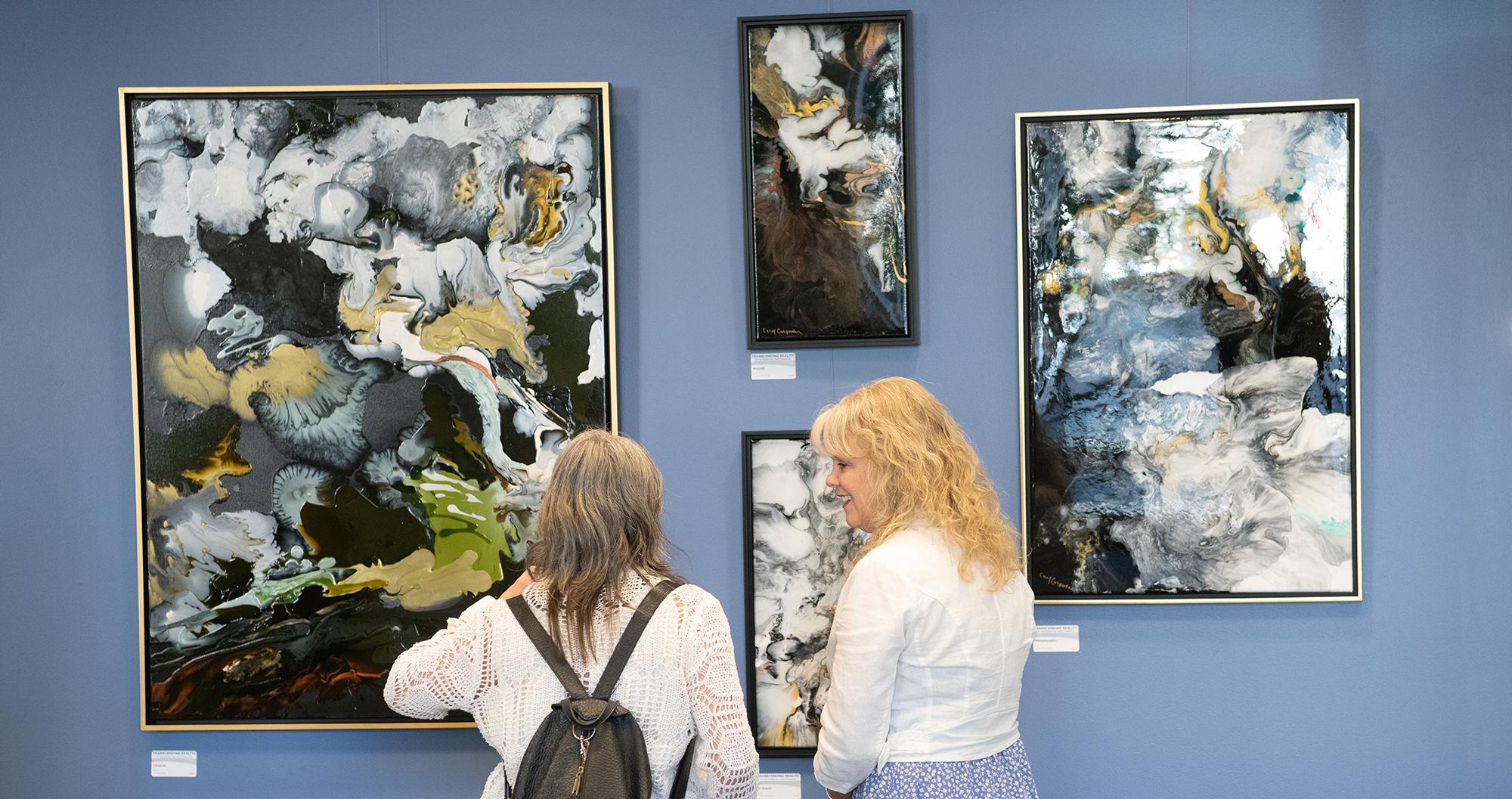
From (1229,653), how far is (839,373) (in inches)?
55.8

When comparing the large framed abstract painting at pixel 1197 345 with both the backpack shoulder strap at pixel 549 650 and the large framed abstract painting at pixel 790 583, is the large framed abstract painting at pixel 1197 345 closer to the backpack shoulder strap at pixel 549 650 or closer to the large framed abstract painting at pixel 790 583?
the large framed abstract painting at pixel 790 583

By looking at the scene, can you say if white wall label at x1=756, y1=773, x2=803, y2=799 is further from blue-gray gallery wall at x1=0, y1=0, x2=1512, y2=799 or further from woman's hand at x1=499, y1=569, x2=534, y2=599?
woman's hand at x1=499, y1=569, x2=534, y2=599

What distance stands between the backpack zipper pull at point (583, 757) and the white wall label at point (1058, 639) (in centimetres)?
155

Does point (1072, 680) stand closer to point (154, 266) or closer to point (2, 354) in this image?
point (154, 266)

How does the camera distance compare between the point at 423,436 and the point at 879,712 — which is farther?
the point at 423,436

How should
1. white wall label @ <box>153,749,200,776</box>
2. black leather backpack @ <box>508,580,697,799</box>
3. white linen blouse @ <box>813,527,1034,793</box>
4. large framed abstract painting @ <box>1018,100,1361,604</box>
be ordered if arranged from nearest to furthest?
black leather backpack @ <box>508,580,697,799</box>, white linen blouse @ <box>813,527,1034,793</box>, large framed abstract painting @ <box>1018,100,1361,604</box>, white wall label @ <box>153,749,200,776</box>

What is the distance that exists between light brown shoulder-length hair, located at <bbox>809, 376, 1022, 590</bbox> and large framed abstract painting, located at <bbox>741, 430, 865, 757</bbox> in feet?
2.40

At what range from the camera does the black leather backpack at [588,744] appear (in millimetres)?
1593

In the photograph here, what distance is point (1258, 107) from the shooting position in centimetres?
259

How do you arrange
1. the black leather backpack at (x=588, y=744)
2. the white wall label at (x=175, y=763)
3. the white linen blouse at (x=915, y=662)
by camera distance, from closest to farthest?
the black leather backpack at (x=588, y=744) < the white linen blouse at (x=915, y=662) < the white wall label at (x=175, y=763)

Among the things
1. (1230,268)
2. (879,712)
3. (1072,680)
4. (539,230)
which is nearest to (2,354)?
(539,230)

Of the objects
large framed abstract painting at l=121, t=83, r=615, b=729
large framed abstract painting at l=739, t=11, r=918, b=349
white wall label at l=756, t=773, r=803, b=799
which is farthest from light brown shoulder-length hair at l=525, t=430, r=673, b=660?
white wall label at l=756, t=773, r=803, b=799

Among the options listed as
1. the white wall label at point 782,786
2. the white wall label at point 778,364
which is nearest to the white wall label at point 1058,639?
the white wall label at point 782,786

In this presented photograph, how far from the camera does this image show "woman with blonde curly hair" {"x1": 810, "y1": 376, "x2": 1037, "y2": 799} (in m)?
1.73
